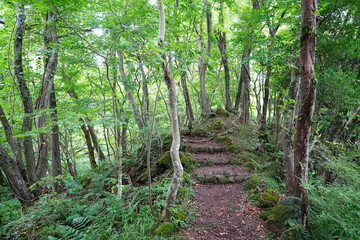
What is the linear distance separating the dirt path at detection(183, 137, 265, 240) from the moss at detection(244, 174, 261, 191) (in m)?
0.22

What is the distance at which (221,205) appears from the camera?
5047mm

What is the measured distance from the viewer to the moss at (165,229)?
3.67 meters

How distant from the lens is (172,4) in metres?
6.97

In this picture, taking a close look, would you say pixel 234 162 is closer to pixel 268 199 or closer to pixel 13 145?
pixel 268 199

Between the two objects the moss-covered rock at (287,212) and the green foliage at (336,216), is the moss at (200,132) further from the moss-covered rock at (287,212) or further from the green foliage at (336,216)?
the green foliage at (336,216)

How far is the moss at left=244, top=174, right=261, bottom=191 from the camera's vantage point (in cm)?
562

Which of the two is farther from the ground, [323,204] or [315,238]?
[323,204]

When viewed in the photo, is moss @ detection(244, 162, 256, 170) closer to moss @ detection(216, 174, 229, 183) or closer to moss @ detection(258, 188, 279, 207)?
moss @ detection(216, 174, 229, 183)

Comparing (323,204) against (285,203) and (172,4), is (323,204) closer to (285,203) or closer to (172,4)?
(285,203)

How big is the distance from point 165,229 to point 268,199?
268cm

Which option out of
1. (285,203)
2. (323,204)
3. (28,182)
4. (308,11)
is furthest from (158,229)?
(28,182)

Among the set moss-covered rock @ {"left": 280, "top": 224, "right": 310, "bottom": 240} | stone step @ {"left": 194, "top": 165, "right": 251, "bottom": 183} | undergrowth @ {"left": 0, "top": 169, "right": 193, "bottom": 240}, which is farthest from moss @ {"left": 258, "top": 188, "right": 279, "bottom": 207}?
undergrowth @ {"left": 0, "top": 169, "right": 193, "bottom": 240}

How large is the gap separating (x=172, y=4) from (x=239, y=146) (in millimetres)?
6745

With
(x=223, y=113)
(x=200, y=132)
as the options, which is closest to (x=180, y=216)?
(x=200, y=132)
